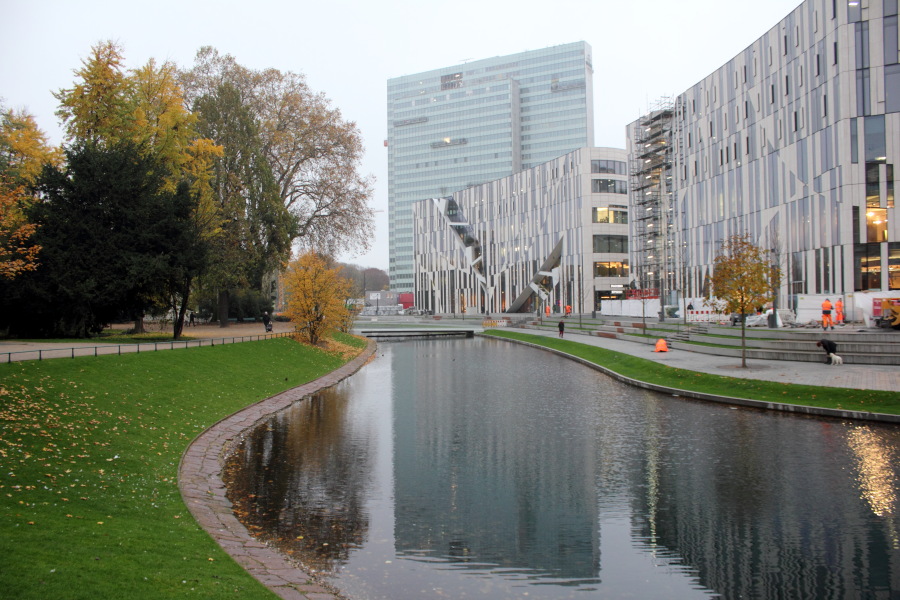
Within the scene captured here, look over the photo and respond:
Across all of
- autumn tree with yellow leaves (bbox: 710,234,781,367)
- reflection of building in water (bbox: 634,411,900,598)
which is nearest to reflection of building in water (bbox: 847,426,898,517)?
reflection of building in water (bbox: 634,411,900,598)

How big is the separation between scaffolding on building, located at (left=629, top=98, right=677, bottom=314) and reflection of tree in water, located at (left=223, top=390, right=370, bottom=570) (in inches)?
2424

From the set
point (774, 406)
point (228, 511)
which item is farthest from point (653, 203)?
point (228, 511)

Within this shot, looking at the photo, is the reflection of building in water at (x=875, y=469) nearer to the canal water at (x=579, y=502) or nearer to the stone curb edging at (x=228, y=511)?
the canal water at (x=579, y=502)

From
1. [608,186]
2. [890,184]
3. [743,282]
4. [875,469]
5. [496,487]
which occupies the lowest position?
[496,487]

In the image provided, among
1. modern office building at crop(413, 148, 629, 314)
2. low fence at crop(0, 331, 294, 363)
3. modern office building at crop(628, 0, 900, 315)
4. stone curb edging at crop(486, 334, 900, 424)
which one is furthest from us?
modern office building at crop(413, 148, 629, 314)

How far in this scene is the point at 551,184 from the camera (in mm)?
94375

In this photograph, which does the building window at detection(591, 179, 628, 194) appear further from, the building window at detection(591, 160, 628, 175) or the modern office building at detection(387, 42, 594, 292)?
the modern office building at detection(387, 42, 594, 292)

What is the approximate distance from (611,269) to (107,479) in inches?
3266

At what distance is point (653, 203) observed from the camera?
79312 millimetres

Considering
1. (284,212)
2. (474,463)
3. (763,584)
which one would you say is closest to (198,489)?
(474,463)

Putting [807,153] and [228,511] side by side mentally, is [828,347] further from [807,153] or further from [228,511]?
[228,511]

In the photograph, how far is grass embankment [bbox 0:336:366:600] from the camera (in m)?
7.11

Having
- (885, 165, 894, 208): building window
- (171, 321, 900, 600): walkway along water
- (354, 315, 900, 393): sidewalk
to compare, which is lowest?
(171, 321, 900, 600): walkway along water

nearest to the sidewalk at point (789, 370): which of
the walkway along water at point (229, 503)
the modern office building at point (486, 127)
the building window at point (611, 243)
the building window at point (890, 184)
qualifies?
the walkway along water at point (229, 503)
